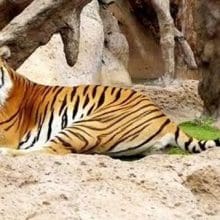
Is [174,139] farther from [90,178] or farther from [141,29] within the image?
[141,29]

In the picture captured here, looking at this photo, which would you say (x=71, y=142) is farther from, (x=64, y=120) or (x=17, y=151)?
(x=64, y=120)

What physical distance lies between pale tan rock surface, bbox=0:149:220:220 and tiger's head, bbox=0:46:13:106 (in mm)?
1899

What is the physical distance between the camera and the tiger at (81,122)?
21.2 ft

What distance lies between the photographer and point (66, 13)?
7.17 m

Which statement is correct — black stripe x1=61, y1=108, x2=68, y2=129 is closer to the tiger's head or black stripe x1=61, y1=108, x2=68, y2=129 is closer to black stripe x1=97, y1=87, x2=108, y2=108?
black stripe x1=97, y1=87, x2=108, y2=108

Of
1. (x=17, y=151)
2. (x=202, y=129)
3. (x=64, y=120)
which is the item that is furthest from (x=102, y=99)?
(x=202, y=129)

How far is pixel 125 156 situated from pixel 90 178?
186 centimetres

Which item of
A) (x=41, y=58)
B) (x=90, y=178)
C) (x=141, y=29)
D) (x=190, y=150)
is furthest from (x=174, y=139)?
(x=141, y=29)

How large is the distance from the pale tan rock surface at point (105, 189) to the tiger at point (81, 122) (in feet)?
4.23

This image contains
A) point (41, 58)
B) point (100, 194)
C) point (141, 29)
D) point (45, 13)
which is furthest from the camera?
point (141, 29)

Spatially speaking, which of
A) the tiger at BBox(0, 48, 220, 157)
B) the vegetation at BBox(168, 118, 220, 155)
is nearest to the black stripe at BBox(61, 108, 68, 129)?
the tiger at BBox(0, 48, 220, 157)

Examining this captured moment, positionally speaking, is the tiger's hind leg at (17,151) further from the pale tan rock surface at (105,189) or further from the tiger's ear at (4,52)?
the tiger's ear at (4,52)

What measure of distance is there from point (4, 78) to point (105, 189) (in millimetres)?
2511

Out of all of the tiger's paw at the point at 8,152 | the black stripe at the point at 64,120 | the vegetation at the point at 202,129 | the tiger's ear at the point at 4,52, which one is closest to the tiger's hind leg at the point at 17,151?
the tiger's paw at the point at 8,152
